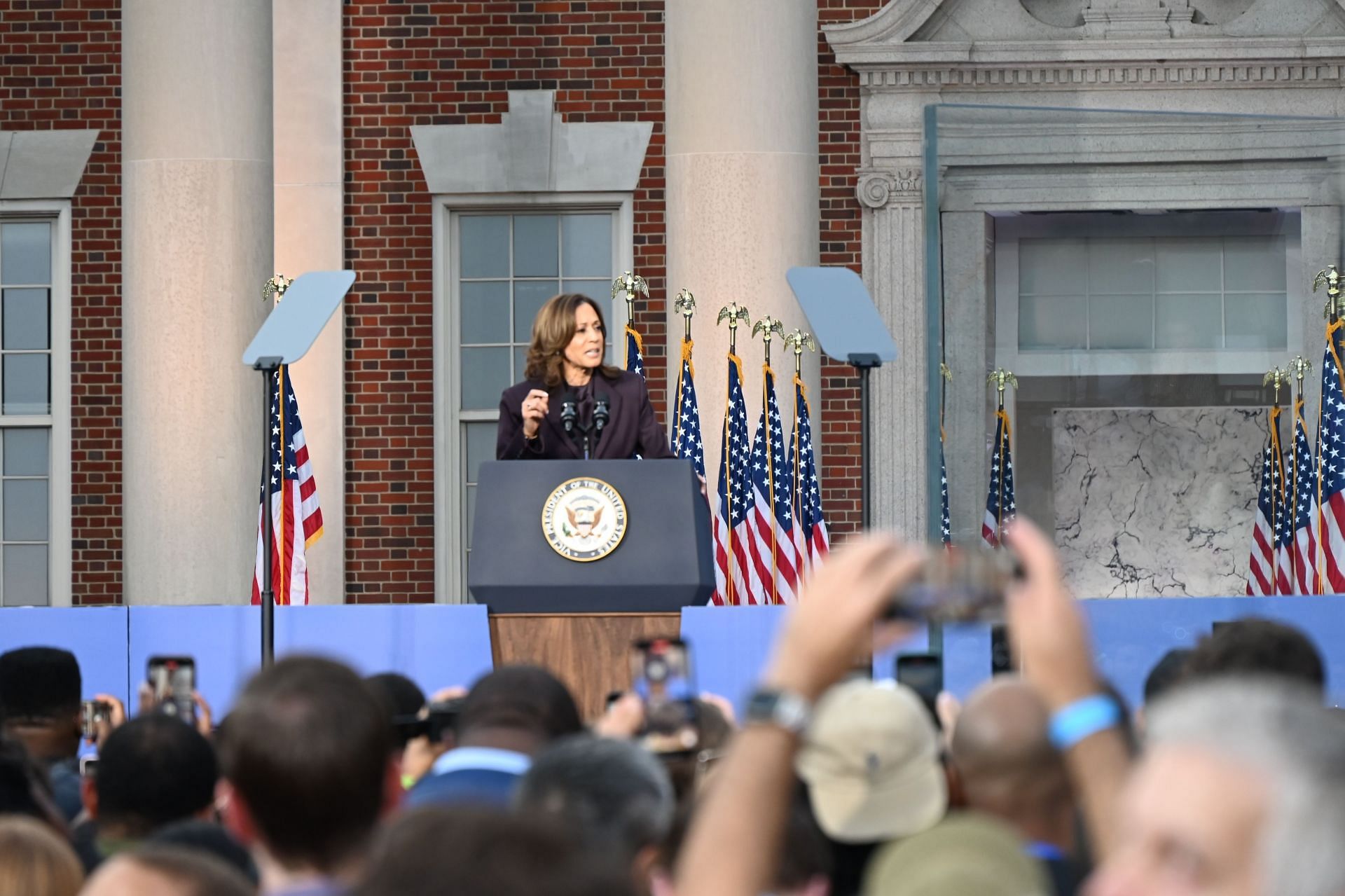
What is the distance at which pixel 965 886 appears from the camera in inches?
77.3

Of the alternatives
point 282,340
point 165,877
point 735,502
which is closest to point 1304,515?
point 735,502

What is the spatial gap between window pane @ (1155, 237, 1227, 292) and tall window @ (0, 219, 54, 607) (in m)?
6.78

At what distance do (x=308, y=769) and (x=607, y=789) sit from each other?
0.34m

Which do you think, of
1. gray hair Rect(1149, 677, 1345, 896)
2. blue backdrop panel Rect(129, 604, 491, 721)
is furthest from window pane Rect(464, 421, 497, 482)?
gray hair Rect(1149, 677, 1345, 896)

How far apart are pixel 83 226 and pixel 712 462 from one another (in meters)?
4.34

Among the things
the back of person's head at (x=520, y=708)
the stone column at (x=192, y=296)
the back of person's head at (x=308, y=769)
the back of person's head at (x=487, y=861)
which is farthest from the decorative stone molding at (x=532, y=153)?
the back of person's head at (x=487, y=861)

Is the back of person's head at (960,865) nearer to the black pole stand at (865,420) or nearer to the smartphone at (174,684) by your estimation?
the smartphone at (174,684)

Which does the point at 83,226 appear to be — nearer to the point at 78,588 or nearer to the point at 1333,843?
the point at 78,588

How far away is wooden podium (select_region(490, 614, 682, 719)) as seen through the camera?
641cm

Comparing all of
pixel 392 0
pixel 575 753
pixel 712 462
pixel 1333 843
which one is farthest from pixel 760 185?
pixel 1333 843

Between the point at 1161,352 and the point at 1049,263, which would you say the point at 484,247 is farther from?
the point at 1161,352

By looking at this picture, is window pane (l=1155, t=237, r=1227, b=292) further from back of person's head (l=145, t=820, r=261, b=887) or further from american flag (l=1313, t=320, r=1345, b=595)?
back of person's head (l=145, t=820, r=261, b=887)

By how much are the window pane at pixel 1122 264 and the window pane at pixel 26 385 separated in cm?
656

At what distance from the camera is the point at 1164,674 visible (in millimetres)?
3576
